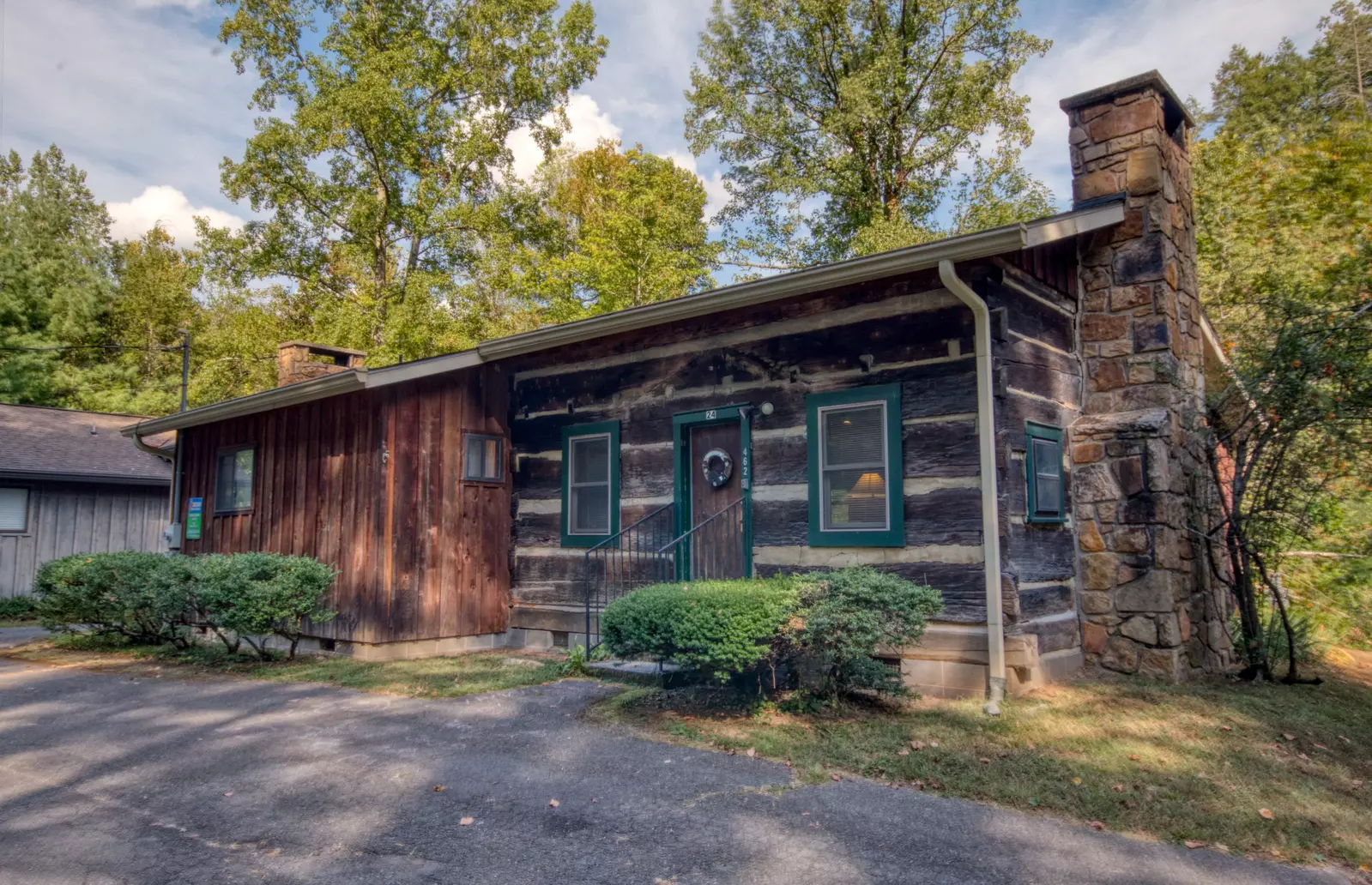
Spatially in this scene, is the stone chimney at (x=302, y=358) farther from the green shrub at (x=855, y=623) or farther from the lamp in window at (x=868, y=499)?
the green shrub at (x=855, y=623)

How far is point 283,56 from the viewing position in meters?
22.8

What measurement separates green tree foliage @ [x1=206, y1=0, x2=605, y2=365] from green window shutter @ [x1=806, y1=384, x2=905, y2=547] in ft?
48.9

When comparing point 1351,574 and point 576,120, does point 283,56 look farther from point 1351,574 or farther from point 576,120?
point 1351,574

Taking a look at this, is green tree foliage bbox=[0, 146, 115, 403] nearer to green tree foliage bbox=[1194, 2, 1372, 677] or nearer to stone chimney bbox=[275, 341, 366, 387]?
stone chimney bbox=[275, 341, 366, 387]

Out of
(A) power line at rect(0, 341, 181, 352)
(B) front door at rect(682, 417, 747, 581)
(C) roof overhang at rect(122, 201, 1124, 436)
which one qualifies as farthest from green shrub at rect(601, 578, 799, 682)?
(A) power line at rect(0, 341, 181, 352)

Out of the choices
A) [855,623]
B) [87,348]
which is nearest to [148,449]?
[855,623]

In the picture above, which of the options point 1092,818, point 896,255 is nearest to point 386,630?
point 896,255

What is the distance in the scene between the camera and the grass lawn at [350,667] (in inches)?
311

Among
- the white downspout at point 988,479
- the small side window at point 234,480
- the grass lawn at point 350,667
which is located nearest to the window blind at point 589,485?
the grass lawn at point 350,667

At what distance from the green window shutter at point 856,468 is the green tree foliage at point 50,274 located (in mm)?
29902

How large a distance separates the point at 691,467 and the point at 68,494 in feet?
45.7

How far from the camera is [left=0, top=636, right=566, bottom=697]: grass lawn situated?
790cm

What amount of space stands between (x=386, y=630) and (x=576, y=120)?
2079 centimetres

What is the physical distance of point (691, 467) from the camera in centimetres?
889
